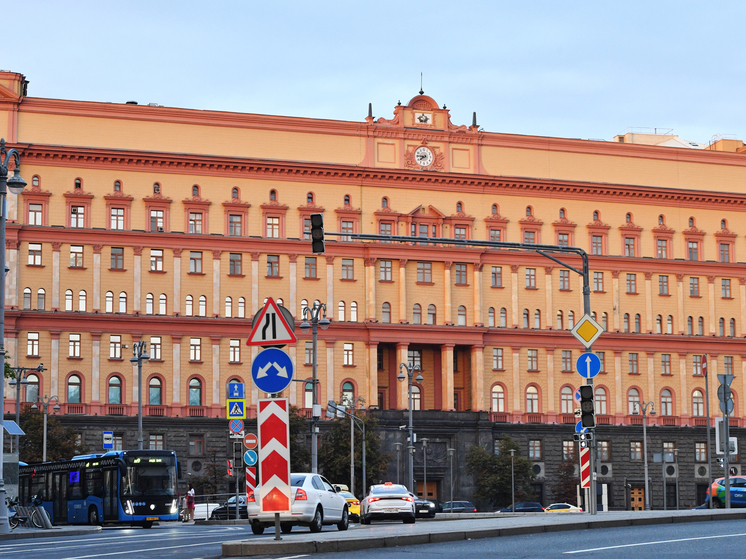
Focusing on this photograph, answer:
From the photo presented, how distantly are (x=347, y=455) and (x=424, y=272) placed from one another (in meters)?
16.6

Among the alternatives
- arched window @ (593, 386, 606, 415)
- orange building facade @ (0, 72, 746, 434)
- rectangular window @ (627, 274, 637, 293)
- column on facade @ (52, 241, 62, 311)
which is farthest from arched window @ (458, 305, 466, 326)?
column on facade @ (52, 241, 62, 311)

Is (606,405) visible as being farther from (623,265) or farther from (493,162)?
(493,162)

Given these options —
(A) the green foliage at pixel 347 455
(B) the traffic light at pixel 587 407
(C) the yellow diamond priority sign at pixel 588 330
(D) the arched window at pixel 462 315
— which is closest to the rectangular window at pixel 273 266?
(A) the green foliage at pixel 347 455

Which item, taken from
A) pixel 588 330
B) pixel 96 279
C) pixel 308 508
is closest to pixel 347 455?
pixel 96 279

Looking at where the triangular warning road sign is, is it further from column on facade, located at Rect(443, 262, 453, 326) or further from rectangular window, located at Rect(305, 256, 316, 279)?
column on facade, located at Rect(443, 262, 453, 326)

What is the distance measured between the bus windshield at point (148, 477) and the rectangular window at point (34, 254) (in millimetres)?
38406

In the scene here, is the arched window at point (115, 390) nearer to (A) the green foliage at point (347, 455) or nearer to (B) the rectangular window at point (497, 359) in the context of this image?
(A) the green foliage at point (347, 455)

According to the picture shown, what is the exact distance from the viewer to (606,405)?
305ft

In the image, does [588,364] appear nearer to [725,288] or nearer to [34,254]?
[34,254]

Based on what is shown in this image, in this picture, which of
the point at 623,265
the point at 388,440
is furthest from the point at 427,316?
the point at 623,265

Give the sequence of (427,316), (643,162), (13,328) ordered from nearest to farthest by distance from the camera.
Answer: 1. (13,328)
2. (427,316)
3. (643,162)

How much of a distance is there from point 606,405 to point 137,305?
115 feet

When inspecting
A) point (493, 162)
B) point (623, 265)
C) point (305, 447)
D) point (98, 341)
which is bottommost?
point (305, 447)

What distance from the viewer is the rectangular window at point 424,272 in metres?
90.2
